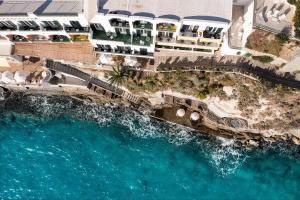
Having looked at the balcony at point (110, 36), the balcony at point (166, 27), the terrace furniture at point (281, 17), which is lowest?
the balcony at point (110, 36)

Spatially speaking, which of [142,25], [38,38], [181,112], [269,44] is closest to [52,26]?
[38,38]

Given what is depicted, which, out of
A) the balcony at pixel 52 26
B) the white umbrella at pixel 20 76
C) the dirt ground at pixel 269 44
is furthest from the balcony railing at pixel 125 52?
the dirt ground at pixel 269 44

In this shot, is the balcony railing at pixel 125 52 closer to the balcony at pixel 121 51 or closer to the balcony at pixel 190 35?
the balcony at pixel 121 51

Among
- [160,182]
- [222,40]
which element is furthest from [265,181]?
[222,40]

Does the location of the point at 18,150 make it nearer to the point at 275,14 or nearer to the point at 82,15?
the point at 82,15

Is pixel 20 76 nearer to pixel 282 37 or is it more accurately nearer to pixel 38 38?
pixel 38 38

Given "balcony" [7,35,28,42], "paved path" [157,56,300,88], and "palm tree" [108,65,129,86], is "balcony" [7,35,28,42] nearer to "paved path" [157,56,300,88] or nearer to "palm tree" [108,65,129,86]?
"palm tree" [108,65,129,86]

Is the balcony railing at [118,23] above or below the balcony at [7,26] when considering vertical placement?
above

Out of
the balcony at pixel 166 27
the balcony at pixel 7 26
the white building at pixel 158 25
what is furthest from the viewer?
the balcony at pixel 7 26
